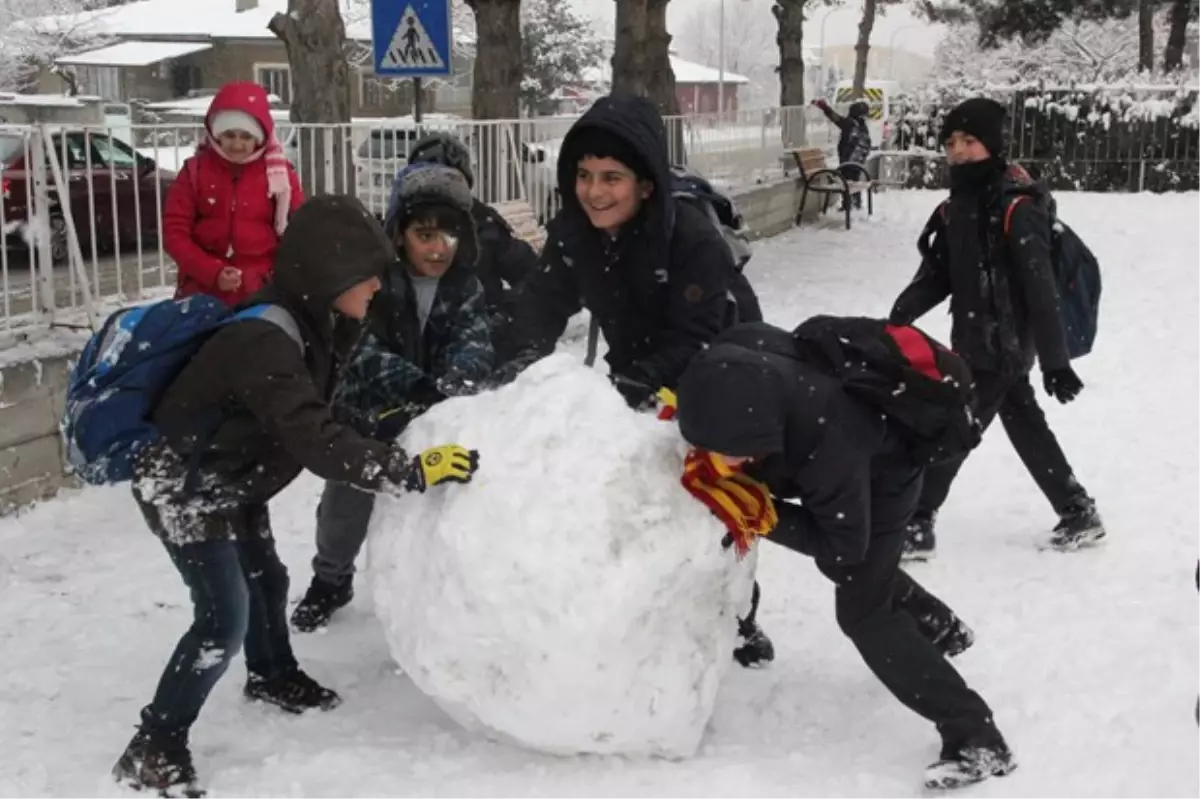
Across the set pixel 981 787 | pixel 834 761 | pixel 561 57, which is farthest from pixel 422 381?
pixel 561 57

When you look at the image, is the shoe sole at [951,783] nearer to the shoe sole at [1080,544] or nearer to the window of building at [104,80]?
the shoe sole at [1080,544]

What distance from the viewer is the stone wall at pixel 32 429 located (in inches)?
235

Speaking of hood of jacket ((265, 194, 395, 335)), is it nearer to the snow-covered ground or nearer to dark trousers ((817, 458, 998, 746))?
the snow-covered ground

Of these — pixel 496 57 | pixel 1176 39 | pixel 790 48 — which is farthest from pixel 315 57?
pixel 1176 39

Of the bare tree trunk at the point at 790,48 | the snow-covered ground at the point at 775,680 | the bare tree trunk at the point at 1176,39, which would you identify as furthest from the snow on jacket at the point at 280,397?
the bare tree trunk at the point at 1176,39

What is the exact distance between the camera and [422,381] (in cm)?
439

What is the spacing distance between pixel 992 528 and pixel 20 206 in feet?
16.4

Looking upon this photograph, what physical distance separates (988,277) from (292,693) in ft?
10.5

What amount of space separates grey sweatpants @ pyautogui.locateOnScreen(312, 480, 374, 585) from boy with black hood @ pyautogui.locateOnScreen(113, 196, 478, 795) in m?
0.88

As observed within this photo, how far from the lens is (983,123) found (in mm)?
5094

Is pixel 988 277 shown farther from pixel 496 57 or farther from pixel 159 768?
pixel 496 57

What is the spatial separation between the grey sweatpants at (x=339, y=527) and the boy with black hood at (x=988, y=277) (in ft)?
7.41

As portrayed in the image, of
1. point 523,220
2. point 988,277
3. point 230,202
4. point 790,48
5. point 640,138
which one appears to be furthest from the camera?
point 790,48

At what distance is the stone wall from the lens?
5.96 metres
